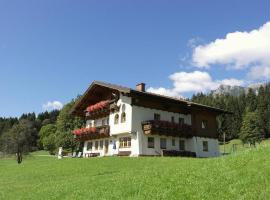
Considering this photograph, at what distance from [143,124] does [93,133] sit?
9782 millimetres

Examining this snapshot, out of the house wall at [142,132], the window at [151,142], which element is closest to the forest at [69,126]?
the house wall at [142,132]

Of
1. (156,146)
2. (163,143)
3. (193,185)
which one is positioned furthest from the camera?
(163,143)

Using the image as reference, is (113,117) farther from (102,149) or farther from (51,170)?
(51,170)

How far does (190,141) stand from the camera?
1871 inches

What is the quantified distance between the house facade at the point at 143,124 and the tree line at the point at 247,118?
51.1m

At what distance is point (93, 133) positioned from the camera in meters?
49.9

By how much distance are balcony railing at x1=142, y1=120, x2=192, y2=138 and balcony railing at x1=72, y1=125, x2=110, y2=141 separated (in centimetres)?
641

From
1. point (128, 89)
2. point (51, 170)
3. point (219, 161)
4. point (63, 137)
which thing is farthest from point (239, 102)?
point (219, 161)

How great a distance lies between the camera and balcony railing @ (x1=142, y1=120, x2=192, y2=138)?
4191 centimetres

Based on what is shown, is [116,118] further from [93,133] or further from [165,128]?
[165,128]

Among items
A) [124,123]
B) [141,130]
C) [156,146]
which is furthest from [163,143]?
[124,123]

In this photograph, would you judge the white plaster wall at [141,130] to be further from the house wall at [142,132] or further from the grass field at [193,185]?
the grass field at [193,185]

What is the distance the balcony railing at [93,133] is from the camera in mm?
47281

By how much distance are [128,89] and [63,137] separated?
119 feet
